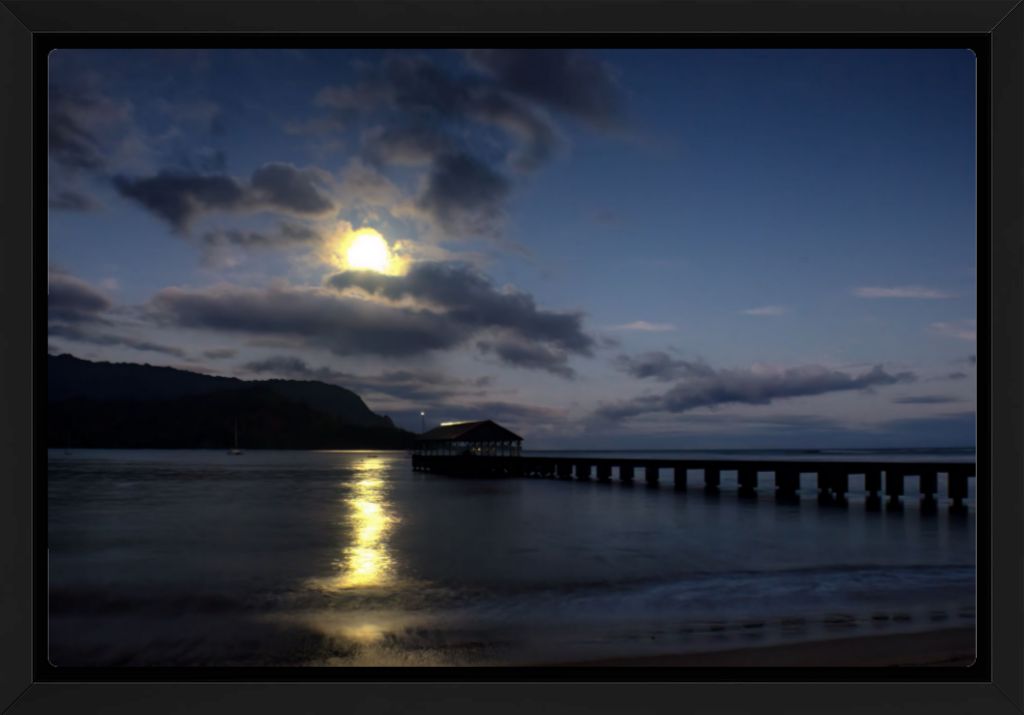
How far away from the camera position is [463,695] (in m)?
1.83

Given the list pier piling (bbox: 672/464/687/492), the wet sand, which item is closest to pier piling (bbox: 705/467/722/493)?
pier piling (bbox: 672/464/687/492)

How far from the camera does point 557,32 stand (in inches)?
79.7

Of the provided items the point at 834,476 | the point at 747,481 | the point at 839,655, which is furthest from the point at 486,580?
the point at 747,481

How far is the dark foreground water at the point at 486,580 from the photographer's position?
3.98m

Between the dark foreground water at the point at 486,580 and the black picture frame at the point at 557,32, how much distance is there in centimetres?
182

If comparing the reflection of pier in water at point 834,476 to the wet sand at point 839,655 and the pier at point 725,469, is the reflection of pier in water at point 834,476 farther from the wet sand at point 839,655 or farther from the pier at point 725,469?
the wet sand at point 839,655

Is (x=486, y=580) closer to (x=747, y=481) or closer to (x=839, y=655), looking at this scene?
(x=839, y=655)

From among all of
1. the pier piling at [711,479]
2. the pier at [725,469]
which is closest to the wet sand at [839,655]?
the pier at [725,469]

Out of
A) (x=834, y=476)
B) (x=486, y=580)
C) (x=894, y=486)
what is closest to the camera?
(x=486, y=580)

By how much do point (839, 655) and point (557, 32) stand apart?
3.23 meters

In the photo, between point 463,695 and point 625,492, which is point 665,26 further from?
point 625,492
